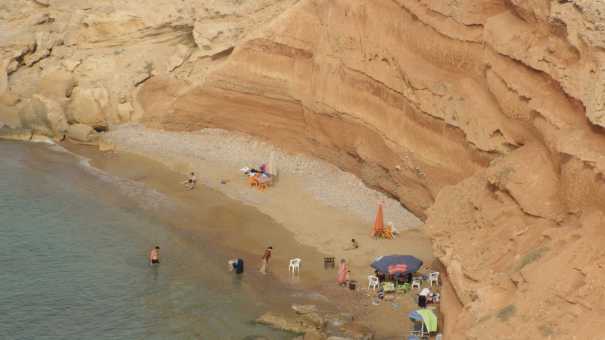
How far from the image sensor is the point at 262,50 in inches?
1469

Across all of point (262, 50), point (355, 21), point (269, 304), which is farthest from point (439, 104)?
point (262, 50)

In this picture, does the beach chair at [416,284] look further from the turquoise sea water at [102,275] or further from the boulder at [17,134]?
the boulder at [17,134]

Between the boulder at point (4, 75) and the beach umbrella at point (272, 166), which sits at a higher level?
the boulder at point (4, 75)

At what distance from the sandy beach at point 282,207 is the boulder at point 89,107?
1.33 meters

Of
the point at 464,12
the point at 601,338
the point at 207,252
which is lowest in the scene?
the point at 601,338

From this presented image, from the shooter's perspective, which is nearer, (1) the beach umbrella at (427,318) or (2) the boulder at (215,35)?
(1) the beach umbrella at (427,318)

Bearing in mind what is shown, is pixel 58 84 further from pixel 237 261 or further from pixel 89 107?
pixel 237 261

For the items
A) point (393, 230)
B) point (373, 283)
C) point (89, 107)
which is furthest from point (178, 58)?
point (373, 283)

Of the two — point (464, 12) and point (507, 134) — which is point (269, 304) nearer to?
point (507, 134)

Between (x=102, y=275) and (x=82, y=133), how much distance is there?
48.7 feet

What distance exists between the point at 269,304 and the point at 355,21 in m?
12.0

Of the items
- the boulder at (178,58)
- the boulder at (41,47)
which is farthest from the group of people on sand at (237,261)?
the boulder at (41,47)

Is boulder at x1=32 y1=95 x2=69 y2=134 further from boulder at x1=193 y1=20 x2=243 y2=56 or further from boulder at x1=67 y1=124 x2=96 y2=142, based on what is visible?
boulder at x1=193 y1=20 x2=243 y2=56

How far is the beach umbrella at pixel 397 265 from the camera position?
26297mm
